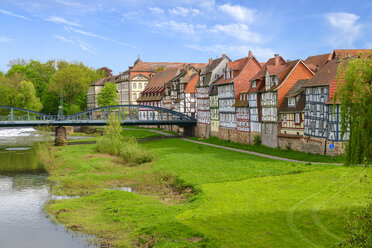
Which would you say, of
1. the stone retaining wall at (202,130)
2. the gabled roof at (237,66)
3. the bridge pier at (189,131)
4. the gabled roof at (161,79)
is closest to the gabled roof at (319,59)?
the gabled roof at (237,66)

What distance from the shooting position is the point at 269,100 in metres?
44.0

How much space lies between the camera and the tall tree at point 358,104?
13.8 meters

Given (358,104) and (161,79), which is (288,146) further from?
(161,79)

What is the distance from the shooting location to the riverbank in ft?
57.7

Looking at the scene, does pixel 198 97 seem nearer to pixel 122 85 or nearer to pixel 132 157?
pixel 132 157

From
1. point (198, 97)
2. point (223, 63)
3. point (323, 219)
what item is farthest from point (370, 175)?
point (198, 97)

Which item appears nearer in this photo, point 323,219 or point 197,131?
point 323,219

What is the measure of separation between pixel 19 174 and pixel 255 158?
68.9 feet

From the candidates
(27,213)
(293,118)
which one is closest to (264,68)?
(293,118)

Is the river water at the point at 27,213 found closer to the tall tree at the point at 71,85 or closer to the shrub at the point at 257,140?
the shrub at the point at 257,140

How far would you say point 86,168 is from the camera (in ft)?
123

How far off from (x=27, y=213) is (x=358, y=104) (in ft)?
61.9

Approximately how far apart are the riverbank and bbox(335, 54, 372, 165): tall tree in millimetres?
1492

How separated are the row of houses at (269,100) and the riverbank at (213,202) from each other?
4.23m
